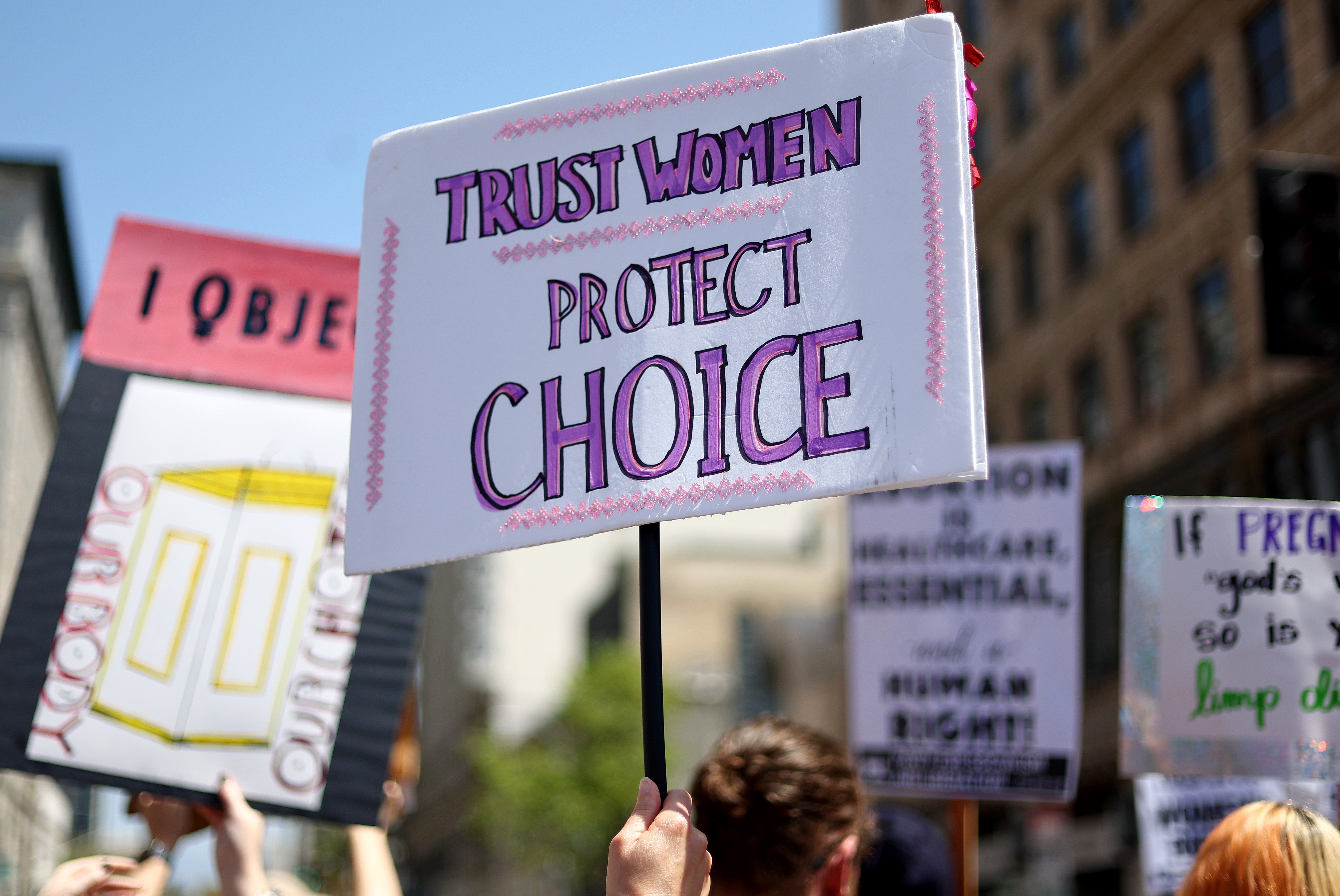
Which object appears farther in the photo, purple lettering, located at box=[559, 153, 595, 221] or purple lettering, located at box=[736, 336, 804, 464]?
purple lettering, located at box=[559, 153, 595, 221]

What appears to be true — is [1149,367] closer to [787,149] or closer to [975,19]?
[975,19]

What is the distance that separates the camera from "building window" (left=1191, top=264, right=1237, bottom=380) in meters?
19.6

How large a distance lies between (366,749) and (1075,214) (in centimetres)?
2359

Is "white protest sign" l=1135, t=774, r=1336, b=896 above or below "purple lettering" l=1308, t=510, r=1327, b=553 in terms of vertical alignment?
below

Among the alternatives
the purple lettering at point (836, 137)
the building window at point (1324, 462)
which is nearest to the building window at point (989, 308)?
the building window at point (1324, 462)

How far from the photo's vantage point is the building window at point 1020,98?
26.8 meters

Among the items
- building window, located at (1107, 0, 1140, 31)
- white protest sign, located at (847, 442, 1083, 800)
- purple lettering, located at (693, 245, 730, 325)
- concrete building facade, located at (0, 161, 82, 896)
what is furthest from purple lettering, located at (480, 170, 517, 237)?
concrete building facade, located at (0, 161, 82, 896)

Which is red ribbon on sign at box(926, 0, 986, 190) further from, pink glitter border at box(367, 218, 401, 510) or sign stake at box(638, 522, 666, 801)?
pink glitter border at box(367, 218, 401, 510)

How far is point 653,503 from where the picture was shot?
2.24m

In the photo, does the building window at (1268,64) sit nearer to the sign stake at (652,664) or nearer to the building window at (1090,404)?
the building window at (1090,404)

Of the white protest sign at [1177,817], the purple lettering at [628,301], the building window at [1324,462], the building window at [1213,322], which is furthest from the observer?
the building window at [1213,322]

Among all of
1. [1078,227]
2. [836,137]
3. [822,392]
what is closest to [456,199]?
[836,137]

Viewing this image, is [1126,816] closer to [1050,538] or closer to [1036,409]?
[1036,409]

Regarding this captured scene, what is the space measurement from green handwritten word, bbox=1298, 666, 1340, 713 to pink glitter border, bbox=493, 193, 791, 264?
6.28 ft
